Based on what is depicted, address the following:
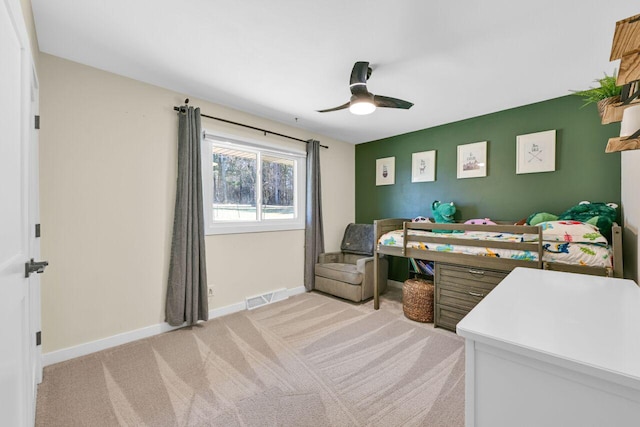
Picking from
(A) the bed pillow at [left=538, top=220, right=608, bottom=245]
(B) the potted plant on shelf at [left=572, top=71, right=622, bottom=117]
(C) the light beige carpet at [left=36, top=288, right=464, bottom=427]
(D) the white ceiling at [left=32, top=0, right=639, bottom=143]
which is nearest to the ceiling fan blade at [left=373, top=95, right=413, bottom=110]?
(D) the white ceiling at [left=32, top=0, right=639, bottom=143]

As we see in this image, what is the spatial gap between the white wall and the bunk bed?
9 centimetres

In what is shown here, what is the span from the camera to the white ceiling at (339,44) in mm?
1590

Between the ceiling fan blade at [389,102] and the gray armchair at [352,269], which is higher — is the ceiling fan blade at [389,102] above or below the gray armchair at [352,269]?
above

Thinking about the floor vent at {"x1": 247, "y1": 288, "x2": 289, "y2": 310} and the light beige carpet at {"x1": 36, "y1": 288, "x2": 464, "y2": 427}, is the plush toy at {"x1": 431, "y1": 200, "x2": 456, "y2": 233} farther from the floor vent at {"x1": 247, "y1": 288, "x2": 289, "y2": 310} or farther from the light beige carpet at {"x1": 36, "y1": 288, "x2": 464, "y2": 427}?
the floor vent at {"x1": 247, "y1": 288, "x2": 289, "y2": 310}

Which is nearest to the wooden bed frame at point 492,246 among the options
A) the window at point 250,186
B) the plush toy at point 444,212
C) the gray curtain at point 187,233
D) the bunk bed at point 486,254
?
the bunk bed at point 486,254

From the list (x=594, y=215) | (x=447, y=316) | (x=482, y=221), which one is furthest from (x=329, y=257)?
(x=594, y=215)

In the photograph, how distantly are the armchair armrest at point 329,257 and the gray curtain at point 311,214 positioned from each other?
94 millimetres

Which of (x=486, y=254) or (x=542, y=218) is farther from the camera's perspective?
(x=542, y=218)

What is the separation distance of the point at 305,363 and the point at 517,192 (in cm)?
298

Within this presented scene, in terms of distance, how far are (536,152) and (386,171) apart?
1918 mm

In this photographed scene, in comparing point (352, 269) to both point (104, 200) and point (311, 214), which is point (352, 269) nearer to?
point (311, 214)

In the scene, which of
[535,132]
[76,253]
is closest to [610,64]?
[535,132]

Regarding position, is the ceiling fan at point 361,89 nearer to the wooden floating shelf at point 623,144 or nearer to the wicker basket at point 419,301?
the wooden floating shelf at point 623,144

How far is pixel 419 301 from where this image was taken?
9.57ft
